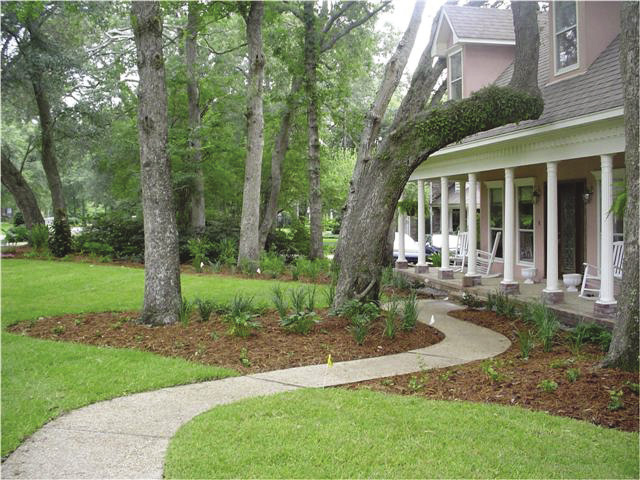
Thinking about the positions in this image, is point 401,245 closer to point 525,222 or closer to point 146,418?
point 525,222

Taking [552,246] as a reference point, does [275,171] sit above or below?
above

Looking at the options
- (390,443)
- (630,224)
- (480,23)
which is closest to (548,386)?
(630,224)

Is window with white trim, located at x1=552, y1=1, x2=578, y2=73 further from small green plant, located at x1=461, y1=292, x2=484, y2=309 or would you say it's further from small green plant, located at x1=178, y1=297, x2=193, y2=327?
small green plant, located at x1=178, y1=297, x2=193, y2=327

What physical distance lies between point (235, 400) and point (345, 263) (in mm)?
4304

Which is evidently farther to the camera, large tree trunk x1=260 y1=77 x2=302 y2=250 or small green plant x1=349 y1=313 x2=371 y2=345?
large tree trunk x1=260 y1=77 x2=302 y2=250

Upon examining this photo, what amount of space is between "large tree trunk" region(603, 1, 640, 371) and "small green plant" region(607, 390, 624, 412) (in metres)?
0.68

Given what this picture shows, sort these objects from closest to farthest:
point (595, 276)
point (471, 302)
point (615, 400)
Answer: point (615, 400) < point (595, 276) < point (471, 302)

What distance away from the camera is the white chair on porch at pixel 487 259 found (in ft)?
49.1

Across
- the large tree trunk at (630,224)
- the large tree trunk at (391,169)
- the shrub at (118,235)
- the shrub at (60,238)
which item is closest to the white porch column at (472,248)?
the large tree trunk at (391,169)

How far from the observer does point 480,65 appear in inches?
580

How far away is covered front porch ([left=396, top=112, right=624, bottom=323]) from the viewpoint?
9367 millimetres

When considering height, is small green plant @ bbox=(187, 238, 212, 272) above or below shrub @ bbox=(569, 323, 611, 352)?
above

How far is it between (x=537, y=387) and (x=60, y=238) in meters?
19.1

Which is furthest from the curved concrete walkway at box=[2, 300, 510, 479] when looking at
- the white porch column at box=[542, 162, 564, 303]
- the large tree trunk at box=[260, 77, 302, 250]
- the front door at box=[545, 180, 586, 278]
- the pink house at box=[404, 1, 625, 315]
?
the large tree trunk at box=[260, 77, 302, 250]
